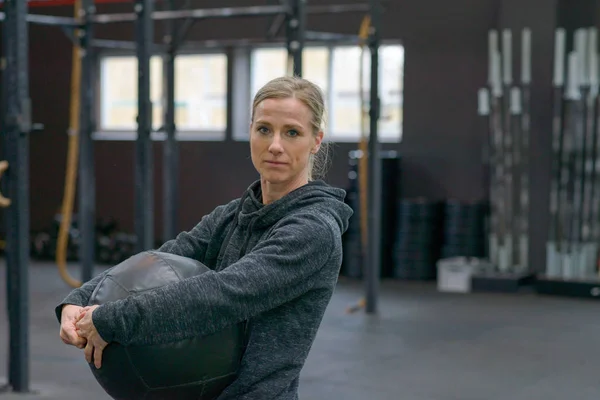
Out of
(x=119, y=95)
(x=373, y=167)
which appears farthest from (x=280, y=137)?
(x=119, y=95)

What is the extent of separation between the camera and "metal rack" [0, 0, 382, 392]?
425 centimetres

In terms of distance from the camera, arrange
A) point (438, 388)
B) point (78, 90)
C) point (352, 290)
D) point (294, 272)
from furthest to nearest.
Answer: point (352, 290) < point (78, 90) < point (438, 388) < point (294, 272)

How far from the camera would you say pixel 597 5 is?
8.16 m

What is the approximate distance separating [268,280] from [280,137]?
0.85ft

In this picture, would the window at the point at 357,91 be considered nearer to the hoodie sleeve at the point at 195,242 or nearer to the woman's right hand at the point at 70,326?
the hoodie sleeve at the point at 195,242

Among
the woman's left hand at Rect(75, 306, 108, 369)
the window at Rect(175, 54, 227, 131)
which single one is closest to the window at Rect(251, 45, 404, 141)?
the window at Rect(175, 54, 227, 131)

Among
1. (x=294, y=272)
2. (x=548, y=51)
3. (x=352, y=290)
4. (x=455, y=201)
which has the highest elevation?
(x=548, y=51)

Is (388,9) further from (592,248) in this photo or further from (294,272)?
(294,272)

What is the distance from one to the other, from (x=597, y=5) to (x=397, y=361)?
14.2 ft

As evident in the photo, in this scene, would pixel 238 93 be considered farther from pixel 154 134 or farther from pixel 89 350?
pixel 89 350

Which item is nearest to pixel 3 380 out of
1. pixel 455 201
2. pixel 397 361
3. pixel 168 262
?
pixel 397 361

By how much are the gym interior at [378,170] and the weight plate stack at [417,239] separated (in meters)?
0.02

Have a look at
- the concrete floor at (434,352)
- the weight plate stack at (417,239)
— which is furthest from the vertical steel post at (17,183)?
the weight plate stack at (417,239)

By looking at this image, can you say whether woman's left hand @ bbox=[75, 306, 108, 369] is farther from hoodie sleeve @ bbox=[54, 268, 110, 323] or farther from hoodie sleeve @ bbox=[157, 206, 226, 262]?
hoodie sleeve @ bbox=[157, 206, 226, 262]
